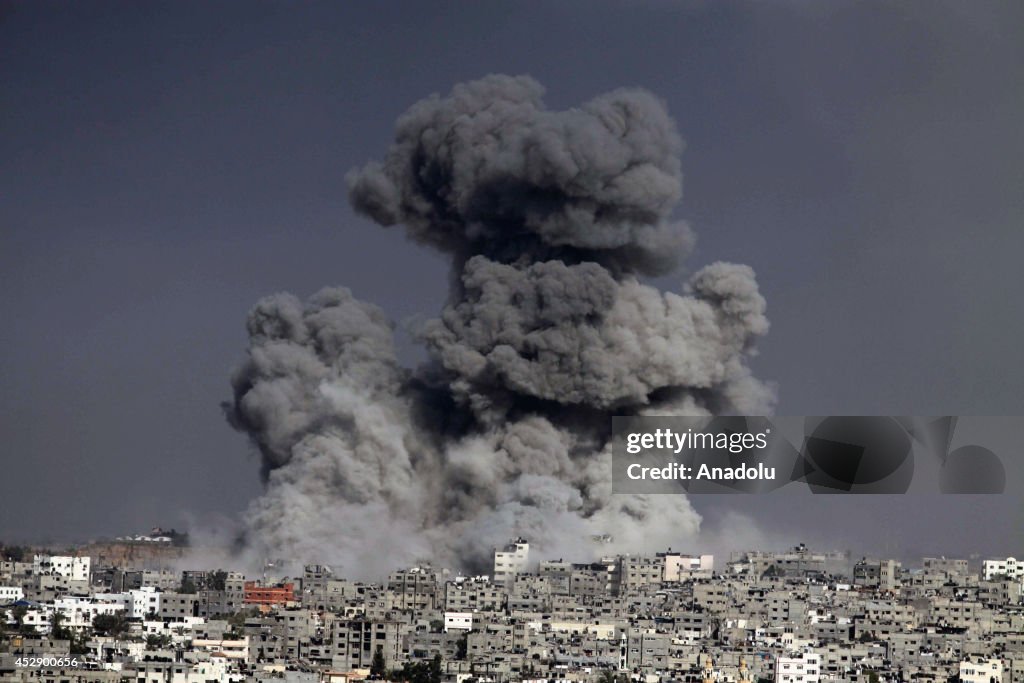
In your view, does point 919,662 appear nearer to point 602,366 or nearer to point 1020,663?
point 1020,663

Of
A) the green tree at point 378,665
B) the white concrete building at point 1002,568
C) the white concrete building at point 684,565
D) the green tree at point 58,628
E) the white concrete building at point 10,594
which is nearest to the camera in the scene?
the green tree at point 378,665

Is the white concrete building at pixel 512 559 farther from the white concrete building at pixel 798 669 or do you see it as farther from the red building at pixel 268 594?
the white concrete building at pixel 798 669

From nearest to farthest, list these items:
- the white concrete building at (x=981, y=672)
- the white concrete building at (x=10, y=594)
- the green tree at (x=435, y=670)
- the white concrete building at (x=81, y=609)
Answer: the green tree at (x=435, y=670)
the white concrete building at (x=981, y=672)
the white concrete building at (x=81, y=609)
the white concrete building at (x=10, y=594)

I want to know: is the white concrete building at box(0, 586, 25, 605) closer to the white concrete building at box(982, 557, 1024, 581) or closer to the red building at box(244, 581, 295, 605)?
the red building at box(244, 581, 295, 605)

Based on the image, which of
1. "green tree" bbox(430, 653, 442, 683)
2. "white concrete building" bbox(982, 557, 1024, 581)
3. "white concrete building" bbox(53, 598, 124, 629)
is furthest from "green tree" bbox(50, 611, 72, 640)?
"white concrete building" bbox(982, 557, 1024, 581)

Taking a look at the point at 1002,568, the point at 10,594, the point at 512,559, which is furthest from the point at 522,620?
the point at 1002,568

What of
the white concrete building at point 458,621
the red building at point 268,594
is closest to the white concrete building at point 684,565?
the white concrete building at point 458,621
